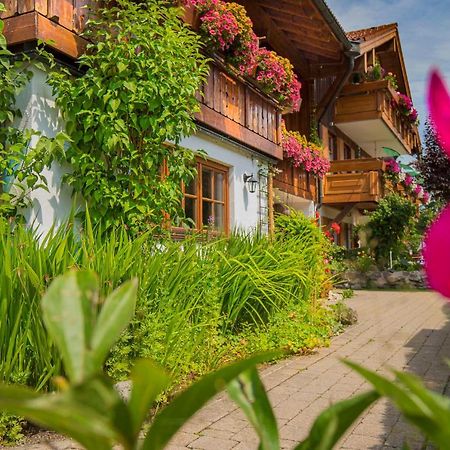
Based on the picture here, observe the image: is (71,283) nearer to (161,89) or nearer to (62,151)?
(62,151)

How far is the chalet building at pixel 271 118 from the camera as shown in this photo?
543 centimetres

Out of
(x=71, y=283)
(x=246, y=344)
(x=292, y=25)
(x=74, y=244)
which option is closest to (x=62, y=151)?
(x=74, y=244)

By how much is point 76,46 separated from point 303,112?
10.7m

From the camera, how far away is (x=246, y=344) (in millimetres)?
5191

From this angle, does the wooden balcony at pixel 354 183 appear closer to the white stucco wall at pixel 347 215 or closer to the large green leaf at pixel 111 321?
the white stucco wall at pixel 347 215

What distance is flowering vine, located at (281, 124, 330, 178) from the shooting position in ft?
38.6

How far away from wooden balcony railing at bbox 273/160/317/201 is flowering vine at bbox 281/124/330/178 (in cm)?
21

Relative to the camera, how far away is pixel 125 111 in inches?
218

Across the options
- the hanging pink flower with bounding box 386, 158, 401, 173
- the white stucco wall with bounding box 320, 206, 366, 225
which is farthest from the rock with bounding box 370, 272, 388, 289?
the hanging pink flower with bounding box 386, 158, 401, 173

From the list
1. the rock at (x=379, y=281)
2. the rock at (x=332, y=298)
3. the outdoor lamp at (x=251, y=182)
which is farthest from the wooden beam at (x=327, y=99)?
the outdoor lamp at (x=251, y=182)

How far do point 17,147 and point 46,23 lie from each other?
1267 millimetres

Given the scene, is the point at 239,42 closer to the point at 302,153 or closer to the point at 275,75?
the point at 275,75

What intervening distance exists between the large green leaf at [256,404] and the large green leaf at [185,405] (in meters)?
0.03

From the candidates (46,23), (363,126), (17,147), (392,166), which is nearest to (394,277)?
(392,166)
